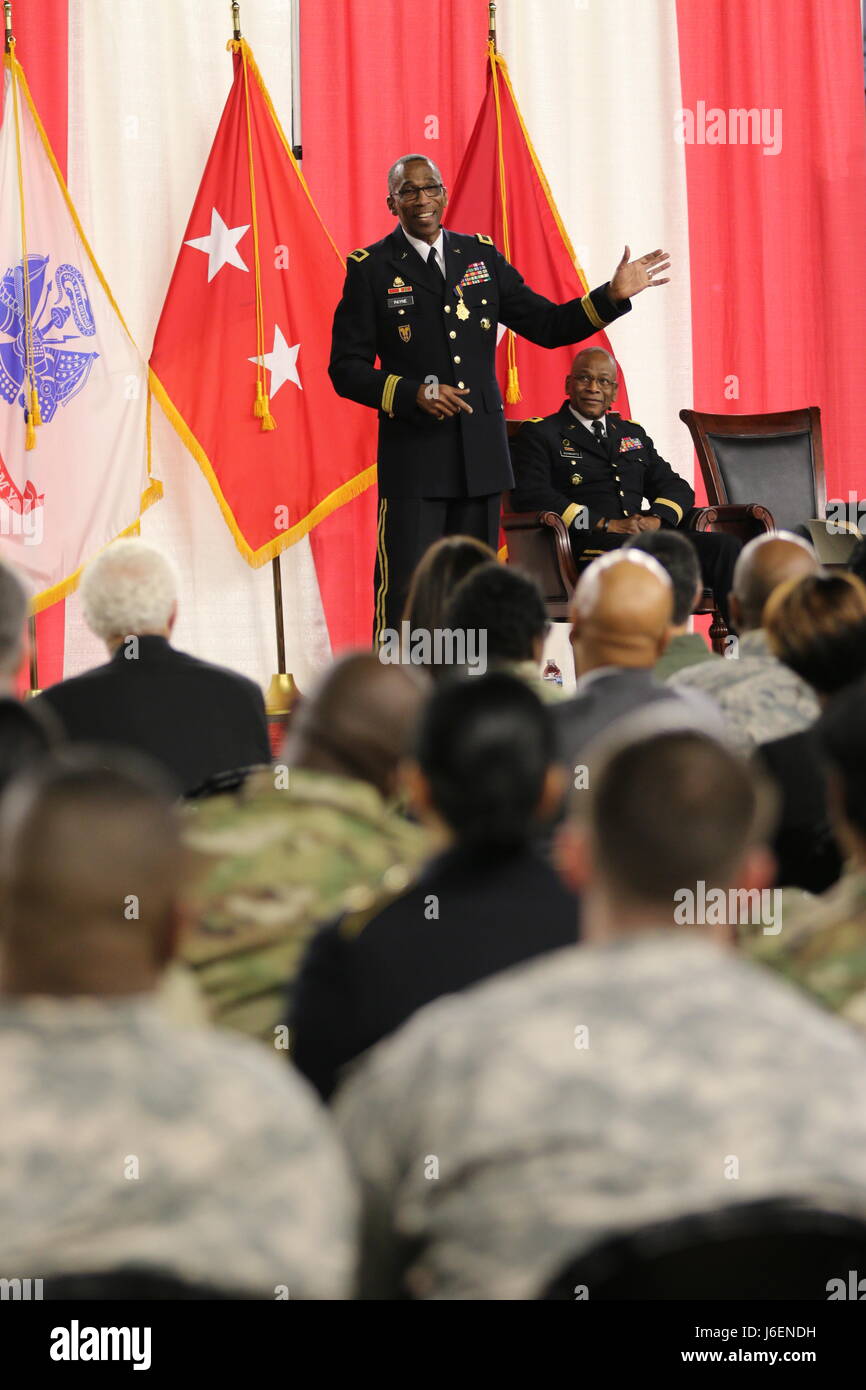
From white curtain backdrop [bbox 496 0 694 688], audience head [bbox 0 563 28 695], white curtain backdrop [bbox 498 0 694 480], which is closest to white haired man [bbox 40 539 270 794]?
Answer: audience head [bbox 0 563 28 695]

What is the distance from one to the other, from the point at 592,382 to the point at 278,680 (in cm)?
155

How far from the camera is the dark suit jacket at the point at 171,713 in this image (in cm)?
258

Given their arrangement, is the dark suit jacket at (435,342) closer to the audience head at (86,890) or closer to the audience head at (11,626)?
the audience head at (11,626)

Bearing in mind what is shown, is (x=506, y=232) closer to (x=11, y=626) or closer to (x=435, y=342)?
(x=435, y=342)

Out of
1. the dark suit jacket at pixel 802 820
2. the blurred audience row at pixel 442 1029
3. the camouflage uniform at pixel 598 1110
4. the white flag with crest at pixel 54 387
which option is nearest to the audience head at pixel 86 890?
the blurred audience row at pixel 442 1029

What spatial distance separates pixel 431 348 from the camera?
5355mm

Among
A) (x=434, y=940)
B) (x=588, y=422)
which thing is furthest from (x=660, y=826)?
(x=588, y=422)

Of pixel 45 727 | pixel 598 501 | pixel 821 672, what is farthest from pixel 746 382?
pixel 45 727

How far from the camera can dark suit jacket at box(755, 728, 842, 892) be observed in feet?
7.39

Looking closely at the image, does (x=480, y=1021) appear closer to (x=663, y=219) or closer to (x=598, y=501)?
(x=598, y=501)

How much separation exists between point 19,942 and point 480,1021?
11.9 inches

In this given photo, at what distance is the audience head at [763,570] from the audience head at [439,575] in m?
0.47

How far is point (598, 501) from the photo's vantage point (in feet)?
19.1

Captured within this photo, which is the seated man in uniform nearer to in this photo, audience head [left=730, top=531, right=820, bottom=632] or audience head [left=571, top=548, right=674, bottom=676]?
audience head [left=730, top=531, right=820, bottom=632]
